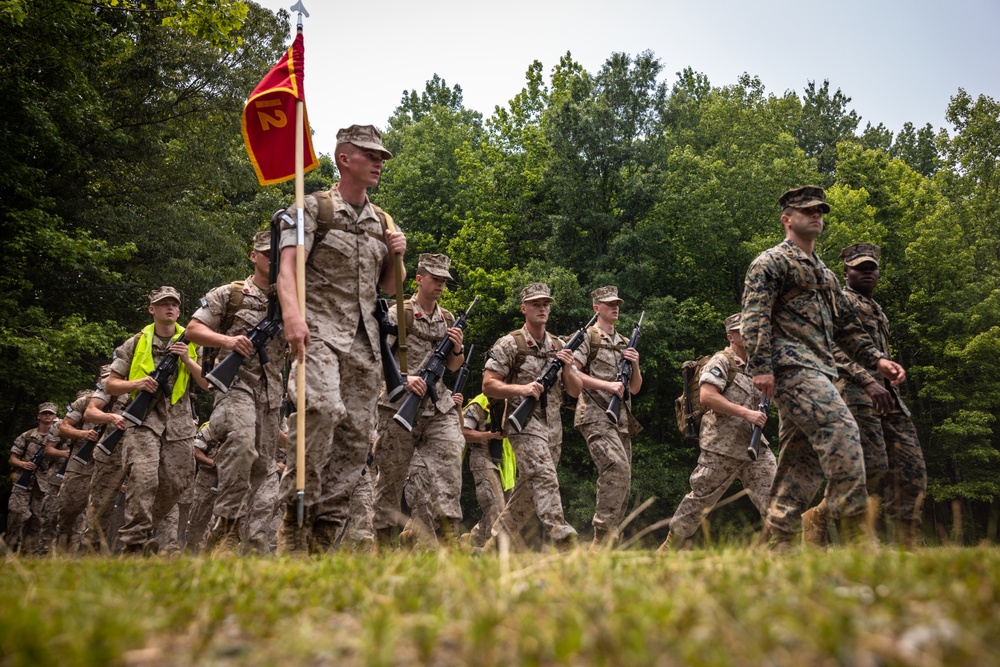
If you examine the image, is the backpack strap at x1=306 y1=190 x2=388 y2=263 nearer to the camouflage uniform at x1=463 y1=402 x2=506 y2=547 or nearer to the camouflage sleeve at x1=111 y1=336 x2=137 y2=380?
the camouflage sleeve at x1=111 y1=336 x2=137 y2=380

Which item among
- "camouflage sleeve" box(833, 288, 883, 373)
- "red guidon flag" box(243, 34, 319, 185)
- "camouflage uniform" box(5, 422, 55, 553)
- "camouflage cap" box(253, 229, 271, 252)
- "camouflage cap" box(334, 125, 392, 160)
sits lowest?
"camouflage uniform" box(5, 422, 55, 553)

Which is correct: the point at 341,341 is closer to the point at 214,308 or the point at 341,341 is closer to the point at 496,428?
the point at 214,308

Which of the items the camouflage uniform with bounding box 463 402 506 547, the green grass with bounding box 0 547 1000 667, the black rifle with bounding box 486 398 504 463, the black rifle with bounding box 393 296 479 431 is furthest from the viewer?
the camouflage uniform with bounding box 463 402 506 547

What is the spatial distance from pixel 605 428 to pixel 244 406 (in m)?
4.20

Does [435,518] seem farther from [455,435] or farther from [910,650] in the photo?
[910,650]

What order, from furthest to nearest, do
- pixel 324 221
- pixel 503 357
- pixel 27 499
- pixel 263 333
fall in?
1. pixel 27 499
2. pixel 503 357
3. pixel 263 333
4. pixel 324 221

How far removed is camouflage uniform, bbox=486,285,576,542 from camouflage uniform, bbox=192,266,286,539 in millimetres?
2385

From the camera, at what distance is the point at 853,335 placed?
6895 millimetres

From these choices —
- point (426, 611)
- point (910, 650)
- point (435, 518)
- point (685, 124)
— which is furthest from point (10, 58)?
point (685, 124)

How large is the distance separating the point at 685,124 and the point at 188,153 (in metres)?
26.0

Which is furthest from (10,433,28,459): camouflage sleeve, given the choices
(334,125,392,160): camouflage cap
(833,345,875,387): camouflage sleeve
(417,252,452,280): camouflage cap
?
(833,345,875,387): camouflage sleeve

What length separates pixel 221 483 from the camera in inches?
305

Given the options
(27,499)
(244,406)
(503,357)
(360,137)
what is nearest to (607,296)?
(503,357)

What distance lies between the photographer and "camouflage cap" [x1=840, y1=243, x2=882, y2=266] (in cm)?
798
